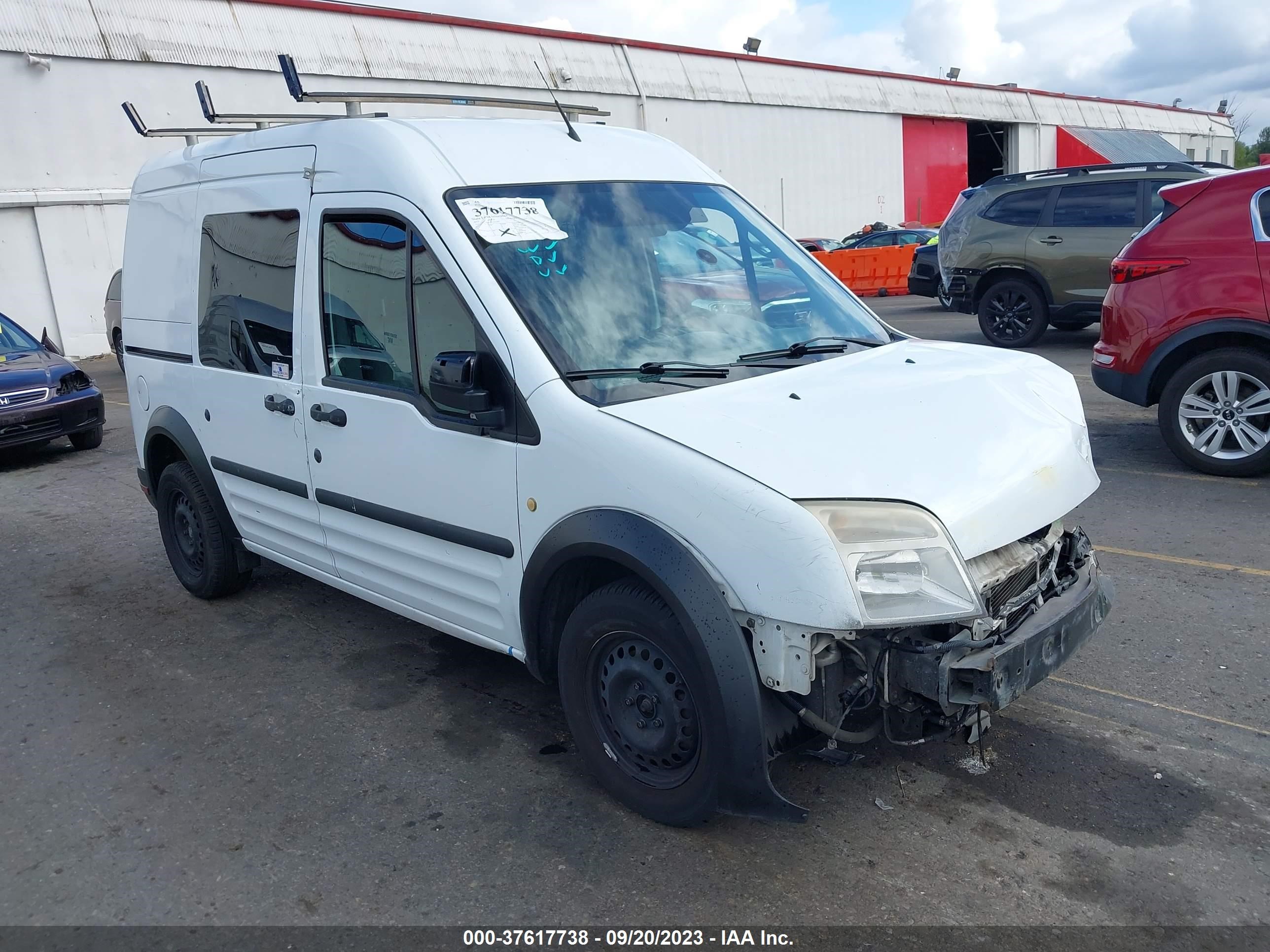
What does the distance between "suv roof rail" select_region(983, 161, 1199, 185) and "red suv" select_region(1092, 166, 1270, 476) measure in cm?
588

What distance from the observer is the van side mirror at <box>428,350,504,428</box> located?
10.8ft

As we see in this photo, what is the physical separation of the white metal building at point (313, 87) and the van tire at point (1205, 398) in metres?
12.4

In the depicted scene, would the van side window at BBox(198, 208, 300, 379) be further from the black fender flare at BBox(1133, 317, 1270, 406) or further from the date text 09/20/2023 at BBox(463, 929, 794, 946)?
the black fender flare at BBox(1133, 317, 1270, 406)

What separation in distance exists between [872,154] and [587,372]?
36.1m

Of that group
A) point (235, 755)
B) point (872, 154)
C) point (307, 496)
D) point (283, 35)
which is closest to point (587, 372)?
point (307, 496)

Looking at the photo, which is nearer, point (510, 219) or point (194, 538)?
point (510, 219)

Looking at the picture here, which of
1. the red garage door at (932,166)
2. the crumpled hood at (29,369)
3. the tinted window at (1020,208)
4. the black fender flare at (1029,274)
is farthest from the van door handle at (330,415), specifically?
the red garage door at (932,166)

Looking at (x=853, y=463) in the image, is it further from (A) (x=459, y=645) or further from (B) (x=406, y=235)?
(A) (x=459, y=645)

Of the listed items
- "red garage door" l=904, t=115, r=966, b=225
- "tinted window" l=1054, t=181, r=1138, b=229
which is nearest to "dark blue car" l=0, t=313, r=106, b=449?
"tinted window" l=1054, t=181, r=1138, b=229

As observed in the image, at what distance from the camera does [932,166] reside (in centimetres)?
3950

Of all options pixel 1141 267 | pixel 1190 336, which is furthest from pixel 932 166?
pixel 1190 336

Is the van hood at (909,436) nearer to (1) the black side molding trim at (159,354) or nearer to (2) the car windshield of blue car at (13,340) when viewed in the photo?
(1) the black side molding trim at (159,354)

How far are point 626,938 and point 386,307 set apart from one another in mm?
2315

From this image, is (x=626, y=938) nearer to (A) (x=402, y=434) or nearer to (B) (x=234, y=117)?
(A) (x=402, y=434)
